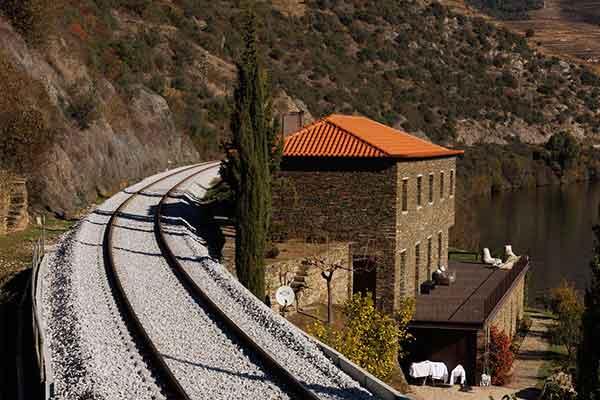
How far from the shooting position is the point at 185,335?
1606 centimetres

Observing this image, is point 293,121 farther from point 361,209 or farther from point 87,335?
point 87,335

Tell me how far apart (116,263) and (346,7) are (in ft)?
324

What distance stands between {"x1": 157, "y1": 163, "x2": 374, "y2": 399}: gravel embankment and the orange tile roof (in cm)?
453

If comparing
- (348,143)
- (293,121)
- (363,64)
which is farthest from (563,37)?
(348,143)

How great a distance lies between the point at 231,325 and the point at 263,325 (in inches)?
→ 35.7

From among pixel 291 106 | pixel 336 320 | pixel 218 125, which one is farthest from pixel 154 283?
pixel 291 106

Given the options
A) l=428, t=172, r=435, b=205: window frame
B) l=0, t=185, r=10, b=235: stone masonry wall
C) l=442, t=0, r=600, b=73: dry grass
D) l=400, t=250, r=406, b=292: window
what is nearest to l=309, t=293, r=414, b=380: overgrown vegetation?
l=400, t=250, r=406, b=292: window

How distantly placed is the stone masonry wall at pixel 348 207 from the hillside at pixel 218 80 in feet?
30.5

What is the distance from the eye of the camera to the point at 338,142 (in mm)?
28031

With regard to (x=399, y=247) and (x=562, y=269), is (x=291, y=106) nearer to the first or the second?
(x=562, y=269)

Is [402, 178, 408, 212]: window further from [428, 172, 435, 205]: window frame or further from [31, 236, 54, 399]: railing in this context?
[31, 236, 54, 399]: railing

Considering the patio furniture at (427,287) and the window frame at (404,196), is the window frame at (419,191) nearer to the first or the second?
the window frame at (404,196)

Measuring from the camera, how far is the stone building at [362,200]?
2694cm

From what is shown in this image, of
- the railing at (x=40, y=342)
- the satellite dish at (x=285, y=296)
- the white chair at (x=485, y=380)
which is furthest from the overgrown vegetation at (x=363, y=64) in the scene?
the railing at (x=40, y=342)
